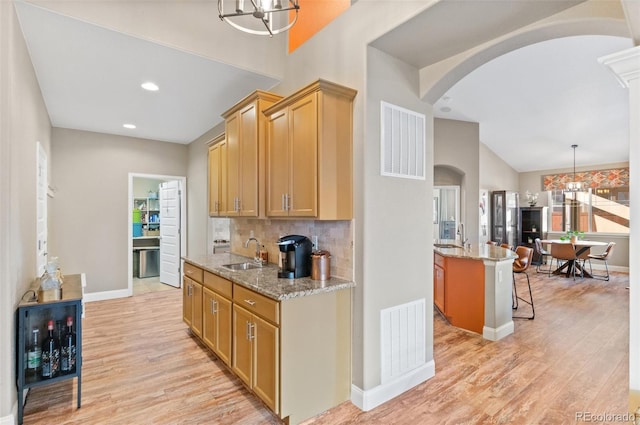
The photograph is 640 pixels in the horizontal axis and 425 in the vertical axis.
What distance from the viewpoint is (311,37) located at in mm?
3100

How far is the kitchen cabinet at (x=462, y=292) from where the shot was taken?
376 centimetres

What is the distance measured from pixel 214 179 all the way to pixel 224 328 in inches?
77.2

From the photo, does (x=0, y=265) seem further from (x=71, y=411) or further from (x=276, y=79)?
(x=276, y=79)

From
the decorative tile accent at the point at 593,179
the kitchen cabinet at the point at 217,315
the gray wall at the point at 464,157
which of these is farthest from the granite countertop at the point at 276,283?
the decorative tile accent at the point at 593,179

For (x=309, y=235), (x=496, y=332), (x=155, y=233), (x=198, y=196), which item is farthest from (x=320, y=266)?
(x=155, y=233)

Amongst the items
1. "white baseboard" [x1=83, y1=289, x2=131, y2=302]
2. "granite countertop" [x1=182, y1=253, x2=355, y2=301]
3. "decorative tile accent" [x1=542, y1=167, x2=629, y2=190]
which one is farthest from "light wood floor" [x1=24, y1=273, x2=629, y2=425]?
"decorative tile accent" [x1=542, y1=167, x2=629, y2=190]

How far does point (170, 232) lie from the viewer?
20.6 ft

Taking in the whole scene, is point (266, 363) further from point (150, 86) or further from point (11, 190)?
point (150, 86)

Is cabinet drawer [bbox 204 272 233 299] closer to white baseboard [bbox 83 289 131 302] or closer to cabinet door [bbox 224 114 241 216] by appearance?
cabinet door [bbox 224 114 241 216]

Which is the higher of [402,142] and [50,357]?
[402,142]

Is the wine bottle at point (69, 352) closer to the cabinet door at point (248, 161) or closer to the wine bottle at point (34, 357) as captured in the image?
the wine bottle at point (34, 357)

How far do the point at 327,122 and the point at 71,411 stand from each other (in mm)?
2866

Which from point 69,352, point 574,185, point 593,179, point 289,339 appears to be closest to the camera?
point 289,339

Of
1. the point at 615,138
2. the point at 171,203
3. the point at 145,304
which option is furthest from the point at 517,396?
the point at 615,138
